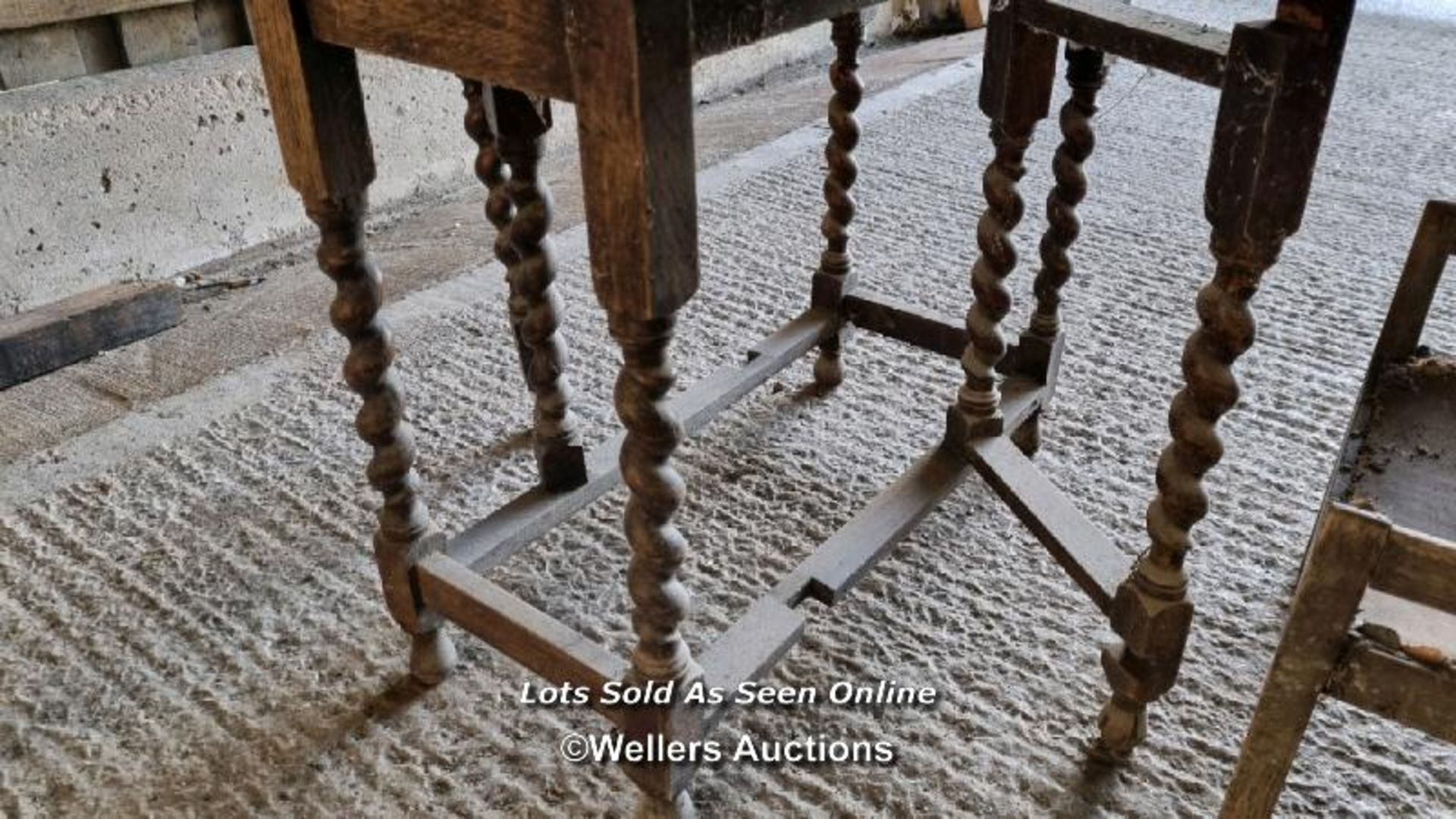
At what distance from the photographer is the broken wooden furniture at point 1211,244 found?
753 mm

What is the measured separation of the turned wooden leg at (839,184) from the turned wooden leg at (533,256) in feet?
1.46

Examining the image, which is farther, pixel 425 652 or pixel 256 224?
pixel 256 224

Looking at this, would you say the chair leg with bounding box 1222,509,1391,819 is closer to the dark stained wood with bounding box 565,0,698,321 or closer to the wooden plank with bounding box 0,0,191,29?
the dark stained wood with bounding box 565,0,698,321

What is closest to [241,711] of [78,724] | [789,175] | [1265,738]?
[78,724]

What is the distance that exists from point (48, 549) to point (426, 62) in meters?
0.91

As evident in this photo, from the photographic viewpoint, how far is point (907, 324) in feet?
5.02

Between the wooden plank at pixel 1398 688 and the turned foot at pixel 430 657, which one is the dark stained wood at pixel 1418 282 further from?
the turned foot at pixel 430 657

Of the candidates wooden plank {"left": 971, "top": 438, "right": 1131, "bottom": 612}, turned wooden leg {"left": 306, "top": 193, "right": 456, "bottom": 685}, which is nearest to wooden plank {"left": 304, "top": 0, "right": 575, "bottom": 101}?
turned wooden leg {"left": 306, "top": 193, "right": 456, "bottom": 685}

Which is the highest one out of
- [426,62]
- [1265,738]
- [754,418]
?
[426,62]

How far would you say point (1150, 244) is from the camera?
6.93 feet

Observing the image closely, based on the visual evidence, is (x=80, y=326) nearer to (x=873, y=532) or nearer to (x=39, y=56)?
(x=39, y=56)

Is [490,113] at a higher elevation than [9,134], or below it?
higher

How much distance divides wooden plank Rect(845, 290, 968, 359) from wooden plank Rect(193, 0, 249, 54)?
138 centimetres

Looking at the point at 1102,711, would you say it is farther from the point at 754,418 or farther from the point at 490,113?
the point at 490,113
